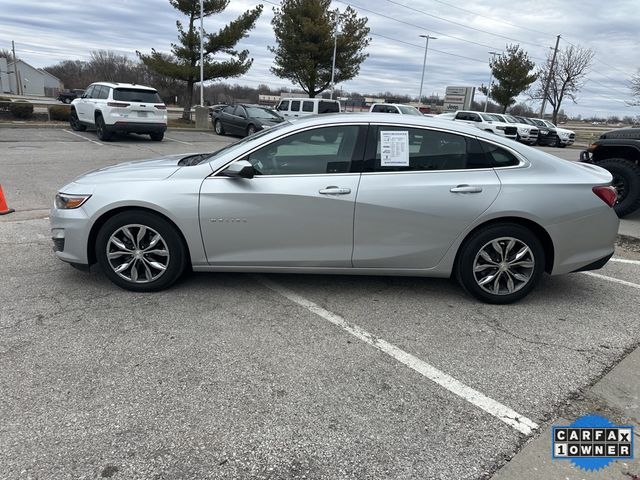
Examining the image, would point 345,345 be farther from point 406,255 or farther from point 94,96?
point 94,96

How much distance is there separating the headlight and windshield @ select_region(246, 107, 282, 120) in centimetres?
1588

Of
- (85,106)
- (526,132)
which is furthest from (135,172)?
(526,132)

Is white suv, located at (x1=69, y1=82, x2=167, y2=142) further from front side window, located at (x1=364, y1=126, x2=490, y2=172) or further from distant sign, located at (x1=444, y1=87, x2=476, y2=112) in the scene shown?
distant sign, located at (x1=444, y1=87, x2=476, y2=112)

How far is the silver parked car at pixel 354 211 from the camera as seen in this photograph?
3.89 m

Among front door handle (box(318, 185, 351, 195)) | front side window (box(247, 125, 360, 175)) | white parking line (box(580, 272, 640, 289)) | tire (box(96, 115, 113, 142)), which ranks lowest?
white parking line (box(580, 272, 640, 289))

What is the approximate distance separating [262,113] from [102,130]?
6429 millimetres

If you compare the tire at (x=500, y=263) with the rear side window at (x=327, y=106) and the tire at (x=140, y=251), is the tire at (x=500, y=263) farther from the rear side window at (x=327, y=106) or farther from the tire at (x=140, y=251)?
the rear side window at (x=327, y=106)

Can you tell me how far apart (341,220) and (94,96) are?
50.4 feet

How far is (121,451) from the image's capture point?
2.32 meters

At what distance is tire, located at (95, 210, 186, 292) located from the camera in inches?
155

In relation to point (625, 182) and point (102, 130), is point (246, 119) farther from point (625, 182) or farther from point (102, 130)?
point (625, 182)

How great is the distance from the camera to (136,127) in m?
15.5

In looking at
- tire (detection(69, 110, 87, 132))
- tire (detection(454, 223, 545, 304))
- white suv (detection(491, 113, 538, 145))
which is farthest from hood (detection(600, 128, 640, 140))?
white suv (detection(491, 113, 538, 145))

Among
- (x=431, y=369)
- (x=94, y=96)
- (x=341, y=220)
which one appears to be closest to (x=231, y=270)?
(x=341, y=220)
